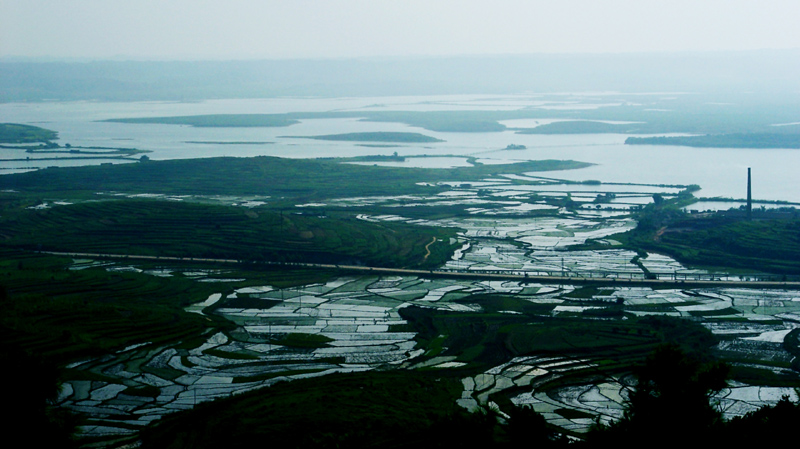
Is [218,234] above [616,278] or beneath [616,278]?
above

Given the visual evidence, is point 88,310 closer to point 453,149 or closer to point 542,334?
point 542,334

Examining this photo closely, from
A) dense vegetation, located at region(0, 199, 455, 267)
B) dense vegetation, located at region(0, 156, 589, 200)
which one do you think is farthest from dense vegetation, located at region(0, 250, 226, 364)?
dense vegetation, located at region(0, 156, 589, 200)

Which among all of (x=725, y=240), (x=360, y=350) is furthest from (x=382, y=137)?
(x=360, y=350)

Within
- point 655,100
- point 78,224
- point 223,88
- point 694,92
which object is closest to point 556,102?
point 655,100

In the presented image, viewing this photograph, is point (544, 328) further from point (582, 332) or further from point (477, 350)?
point (477, 350)

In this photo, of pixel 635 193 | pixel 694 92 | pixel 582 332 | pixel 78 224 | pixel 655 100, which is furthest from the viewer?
pixel 694 92

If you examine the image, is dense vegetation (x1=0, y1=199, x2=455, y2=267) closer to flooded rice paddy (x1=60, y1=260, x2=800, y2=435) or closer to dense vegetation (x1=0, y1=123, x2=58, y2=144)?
flooded rice paddy (x1=60, y1=260, x2=800, y2=435)
